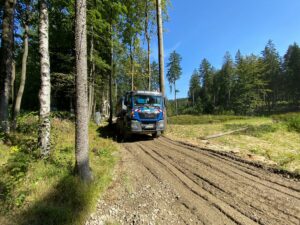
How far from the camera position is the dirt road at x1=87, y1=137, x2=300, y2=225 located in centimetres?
362

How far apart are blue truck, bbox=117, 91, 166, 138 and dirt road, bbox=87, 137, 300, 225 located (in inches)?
145

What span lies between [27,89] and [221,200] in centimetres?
3445

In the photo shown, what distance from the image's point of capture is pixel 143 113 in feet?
34.2

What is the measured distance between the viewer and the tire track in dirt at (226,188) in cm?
359

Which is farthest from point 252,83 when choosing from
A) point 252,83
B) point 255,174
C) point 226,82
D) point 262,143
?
point 255,174

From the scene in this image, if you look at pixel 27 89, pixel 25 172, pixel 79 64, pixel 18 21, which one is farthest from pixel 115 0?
pixel 27 89

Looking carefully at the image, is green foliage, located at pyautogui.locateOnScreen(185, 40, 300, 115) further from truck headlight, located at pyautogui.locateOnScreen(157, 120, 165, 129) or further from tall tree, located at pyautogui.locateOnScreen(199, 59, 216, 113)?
truck headlight, located at pyautogui.locateOnScreen(157, 120, 165, 129)

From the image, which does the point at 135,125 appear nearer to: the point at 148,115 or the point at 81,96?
the point at 148,115

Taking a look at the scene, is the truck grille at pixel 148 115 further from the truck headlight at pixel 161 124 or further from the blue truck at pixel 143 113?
the truck headlight at pixel 161 124

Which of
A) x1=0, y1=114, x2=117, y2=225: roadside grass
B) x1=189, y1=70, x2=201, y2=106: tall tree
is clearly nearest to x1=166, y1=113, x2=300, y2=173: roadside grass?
x1=0, y1=114, x2=117, y2=225: roadside grass

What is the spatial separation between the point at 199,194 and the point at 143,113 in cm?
637

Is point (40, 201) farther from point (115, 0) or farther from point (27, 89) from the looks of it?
point (27, 89)

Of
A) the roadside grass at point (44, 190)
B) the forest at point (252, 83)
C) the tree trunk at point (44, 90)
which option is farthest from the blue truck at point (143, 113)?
the forest at point (252, 83)

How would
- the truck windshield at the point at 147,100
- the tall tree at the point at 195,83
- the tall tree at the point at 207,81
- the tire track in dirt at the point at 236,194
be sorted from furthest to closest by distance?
1. the tall tree at the point at 195,83
2. the tall tree at the point at 207,81
3. the truck windshield at the point at 147,100
4. the tire track in dirt at the point at 236,194
